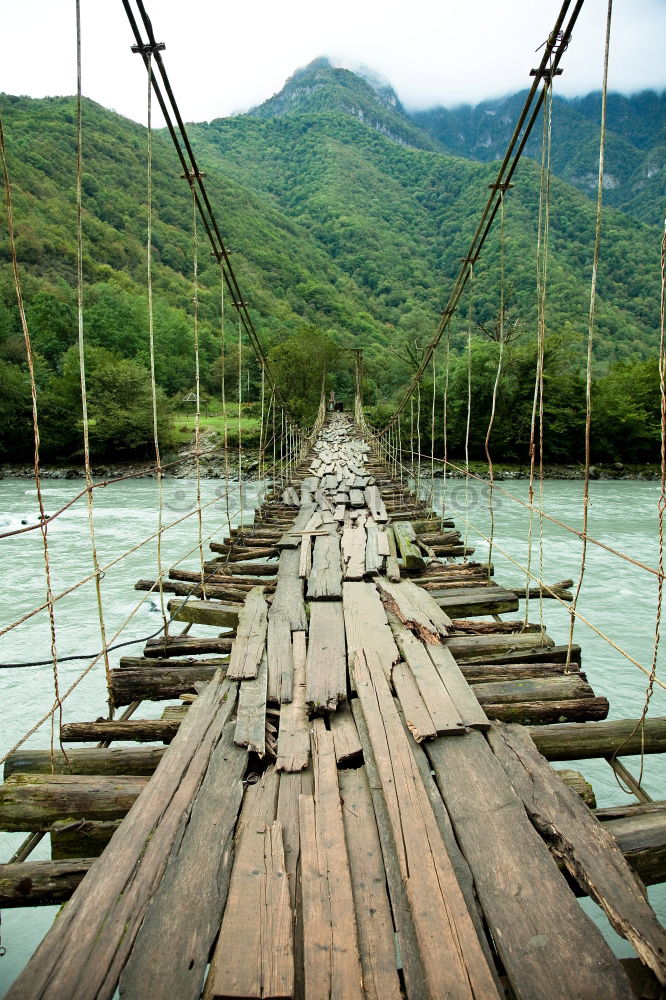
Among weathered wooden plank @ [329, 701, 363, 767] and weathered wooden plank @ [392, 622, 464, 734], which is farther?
weathered wooden plank @ [392, 622, 464, 734]

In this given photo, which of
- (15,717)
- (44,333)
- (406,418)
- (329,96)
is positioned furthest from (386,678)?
(329,96)

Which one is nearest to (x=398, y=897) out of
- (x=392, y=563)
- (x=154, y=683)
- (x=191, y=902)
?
(x=191, y=902)

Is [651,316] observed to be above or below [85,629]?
above

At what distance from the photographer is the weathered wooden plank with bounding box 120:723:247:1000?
0.96m

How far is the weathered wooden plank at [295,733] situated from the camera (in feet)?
5.02

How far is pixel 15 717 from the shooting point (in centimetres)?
421

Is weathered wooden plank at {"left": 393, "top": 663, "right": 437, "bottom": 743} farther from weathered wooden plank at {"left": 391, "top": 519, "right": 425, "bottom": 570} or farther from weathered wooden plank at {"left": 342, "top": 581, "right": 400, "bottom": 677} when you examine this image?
weathered wooden plank at {"left": 391, "top": 519, "right": 425, "bottom": 570}

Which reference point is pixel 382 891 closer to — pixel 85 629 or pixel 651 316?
pixel 85 629

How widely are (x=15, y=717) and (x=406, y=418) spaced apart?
21737mm

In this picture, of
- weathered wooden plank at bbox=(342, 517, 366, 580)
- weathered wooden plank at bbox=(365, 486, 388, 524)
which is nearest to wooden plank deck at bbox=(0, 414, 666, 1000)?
weathered wooden plank at bbox=(342, 517, 366, 580)

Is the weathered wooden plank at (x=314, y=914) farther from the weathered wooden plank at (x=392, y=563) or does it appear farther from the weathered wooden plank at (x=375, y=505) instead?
the weathered wooden plank at (x=375, y=505)

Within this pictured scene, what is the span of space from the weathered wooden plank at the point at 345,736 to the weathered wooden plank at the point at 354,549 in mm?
1459

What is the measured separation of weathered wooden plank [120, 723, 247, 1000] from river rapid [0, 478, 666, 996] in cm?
143

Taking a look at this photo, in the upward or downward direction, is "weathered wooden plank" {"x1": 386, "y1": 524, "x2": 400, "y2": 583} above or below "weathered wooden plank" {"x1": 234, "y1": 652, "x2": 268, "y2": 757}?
above
